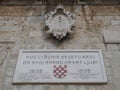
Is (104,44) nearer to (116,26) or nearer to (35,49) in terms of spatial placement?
(116,26)

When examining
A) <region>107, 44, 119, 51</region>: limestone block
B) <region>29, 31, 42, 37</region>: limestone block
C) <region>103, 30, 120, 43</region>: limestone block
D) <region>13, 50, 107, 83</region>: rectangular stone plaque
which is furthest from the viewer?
<region>29, 31, 42, 37</region>: limestone block

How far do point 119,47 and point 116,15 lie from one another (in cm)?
96

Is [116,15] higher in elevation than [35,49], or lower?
higher

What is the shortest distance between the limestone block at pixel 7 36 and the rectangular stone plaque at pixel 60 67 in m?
0.42

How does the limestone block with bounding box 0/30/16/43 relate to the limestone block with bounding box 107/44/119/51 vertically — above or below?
above

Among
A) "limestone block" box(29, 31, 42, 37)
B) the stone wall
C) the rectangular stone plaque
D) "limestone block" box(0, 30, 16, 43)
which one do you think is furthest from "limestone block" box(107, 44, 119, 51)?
"limestone block" box(0, 30, 16, 43)

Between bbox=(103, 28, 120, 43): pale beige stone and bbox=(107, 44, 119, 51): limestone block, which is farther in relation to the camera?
bbox=(103, 28, 120, 43): pale beige stone

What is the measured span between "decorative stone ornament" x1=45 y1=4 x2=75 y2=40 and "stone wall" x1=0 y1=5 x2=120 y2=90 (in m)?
0.13

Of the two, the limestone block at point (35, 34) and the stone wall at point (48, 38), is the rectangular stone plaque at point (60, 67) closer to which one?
the stone wall at point (48, 38)

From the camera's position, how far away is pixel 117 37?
170 inches

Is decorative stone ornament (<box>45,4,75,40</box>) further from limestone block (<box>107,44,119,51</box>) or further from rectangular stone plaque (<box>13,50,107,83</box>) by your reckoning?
limestone block (<box>107,44,119,51</box>)

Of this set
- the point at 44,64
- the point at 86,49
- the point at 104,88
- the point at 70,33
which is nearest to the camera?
the point at 104,88

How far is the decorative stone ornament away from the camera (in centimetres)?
432

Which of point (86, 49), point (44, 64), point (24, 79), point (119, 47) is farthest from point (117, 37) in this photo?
point (24, 79)
